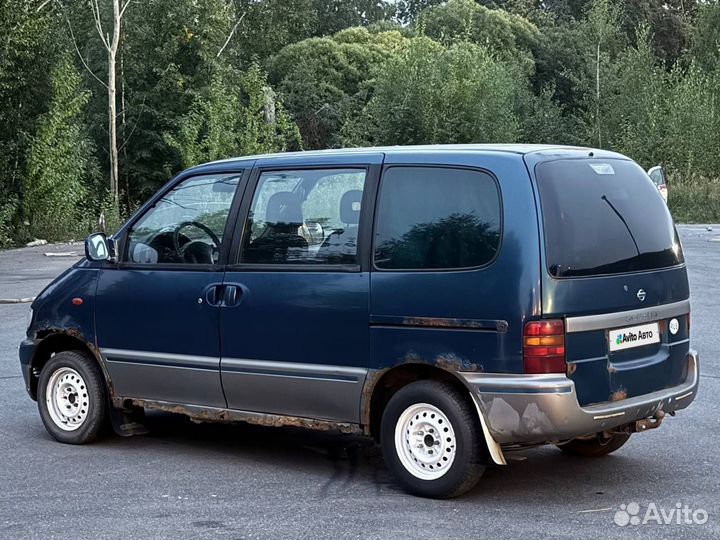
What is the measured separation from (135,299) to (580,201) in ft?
9.85

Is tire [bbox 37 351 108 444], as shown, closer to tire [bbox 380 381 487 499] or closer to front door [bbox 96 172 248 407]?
front door [bbox 96 172 248 407]

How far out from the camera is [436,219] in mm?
6309

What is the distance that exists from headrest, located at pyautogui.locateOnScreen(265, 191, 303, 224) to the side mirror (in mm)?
1284

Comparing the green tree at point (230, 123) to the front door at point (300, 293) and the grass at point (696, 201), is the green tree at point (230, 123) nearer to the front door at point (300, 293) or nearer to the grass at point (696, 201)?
the grass at point (696, 201)

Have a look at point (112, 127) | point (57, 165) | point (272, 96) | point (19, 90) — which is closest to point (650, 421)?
point (57, 165)

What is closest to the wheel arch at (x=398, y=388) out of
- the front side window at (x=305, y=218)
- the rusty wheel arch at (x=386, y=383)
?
the rusty wheel arch at (x=386, y=383)

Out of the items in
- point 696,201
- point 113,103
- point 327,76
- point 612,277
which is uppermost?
point 327,76

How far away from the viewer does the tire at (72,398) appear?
25.3 ft

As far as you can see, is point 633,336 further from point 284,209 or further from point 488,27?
point 488,27

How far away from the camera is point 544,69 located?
65250 millimetres

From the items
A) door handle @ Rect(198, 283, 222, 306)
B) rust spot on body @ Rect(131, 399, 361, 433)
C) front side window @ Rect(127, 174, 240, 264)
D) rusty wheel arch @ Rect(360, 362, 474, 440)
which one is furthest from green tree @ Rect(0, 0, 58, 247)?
rusty wheel arch @ Rect(360, 362, 474, 440)

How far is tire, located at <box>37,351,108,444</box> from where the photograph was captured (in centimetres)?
773

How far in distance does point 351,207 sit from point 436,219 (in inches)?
23.0

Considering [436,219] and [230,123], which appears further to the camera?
[230,123]
